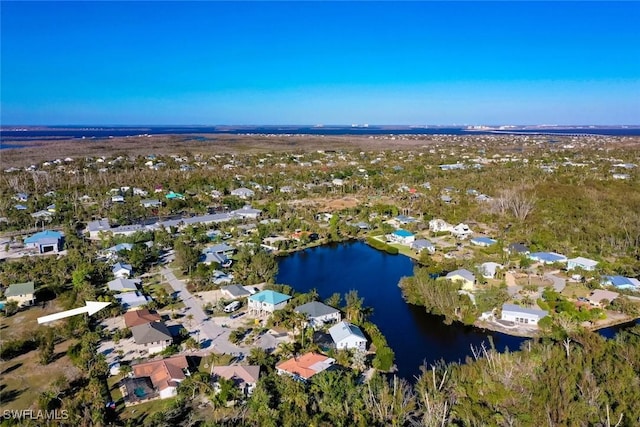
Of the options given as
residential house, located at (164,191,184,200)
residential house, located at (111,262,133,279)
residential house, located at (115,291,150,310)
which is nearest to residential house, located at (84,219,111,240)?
residential house, located at (111,262,133,279)

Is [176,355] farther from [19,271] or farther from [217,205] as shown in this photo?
[217,205]

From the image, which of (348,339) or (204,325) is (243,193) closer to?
(204,325)

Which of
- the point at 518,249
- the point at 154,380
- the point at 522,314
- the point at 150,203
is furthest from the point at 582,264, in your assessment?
the point at 150,203

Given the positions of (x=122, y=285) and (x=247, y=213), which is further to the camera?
(x=247, y=213)

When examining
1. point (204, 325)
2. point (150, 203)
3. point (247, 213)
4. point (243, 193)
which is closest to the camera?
point (204, 325)

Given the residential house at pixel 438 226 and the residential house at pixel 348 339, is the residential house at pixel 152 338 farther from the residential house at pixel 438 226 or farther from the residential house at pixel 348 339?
the residential house at pixel 438 226

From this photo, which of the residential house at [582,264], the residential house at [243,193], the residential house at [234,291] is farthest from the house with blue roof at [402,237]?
the residential house at [243,193]

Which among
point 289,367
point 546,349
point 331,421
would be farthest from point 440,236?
point 331,421
